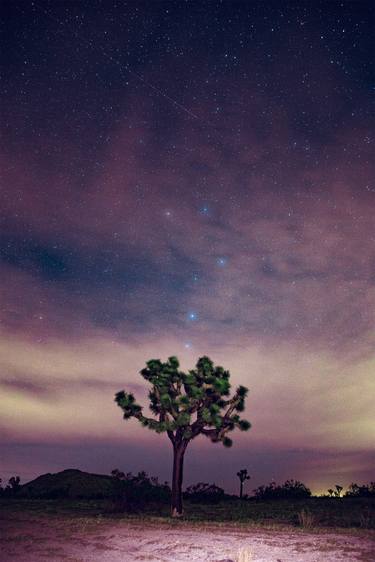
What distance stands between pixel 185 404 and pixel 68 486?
3181 cm

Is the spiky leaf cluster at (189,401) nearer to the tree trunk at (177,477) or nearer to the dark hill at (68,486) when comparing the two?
the tree trunk at (177,477)

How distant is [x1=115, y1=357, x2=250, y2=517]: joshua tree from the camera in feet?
86.9

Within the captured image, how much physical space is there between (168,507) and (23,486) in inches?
1291

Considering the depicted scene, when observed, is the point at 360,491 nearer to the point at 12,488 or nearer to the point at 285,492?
the point at 285,492

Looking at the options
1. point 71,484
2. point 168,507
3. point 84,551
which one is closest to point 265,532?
point 84,551

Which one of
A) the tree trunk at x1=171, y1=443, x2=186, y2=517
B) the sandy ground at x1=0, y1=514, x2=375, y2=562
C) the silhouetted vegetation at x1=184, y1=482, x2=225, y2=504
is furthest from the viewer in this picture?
the silhouetted vegetation at x1=184, y1=482, x2=225, y2=504

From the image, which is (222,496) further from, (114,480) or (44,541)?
(44,541)

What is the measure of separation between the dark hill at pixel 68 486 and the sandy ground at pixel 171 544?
91.5 ft

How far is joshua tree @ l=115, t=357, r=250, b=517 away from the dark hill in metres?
20.3

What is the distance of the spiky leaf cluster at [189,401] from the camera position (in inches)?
1046

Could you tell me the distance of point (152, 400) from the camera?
2767cm

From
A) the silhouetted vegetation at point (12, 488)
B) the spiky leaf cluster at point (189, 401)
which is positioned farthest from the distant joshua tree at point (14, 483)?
the spiky leaf cluster at point (189, 401)

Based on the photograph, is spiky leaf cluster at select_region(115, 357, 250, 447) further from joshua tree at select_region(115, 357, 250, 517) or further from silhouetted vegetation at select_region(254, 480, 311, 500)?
silhouetted vegetation at select_region(254, 480, 311, 500)

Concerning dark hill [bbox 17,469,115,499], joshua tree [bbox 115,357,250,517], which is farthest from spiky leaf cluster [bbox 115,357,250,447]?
dark hill [bbox 17,469,115,499]
